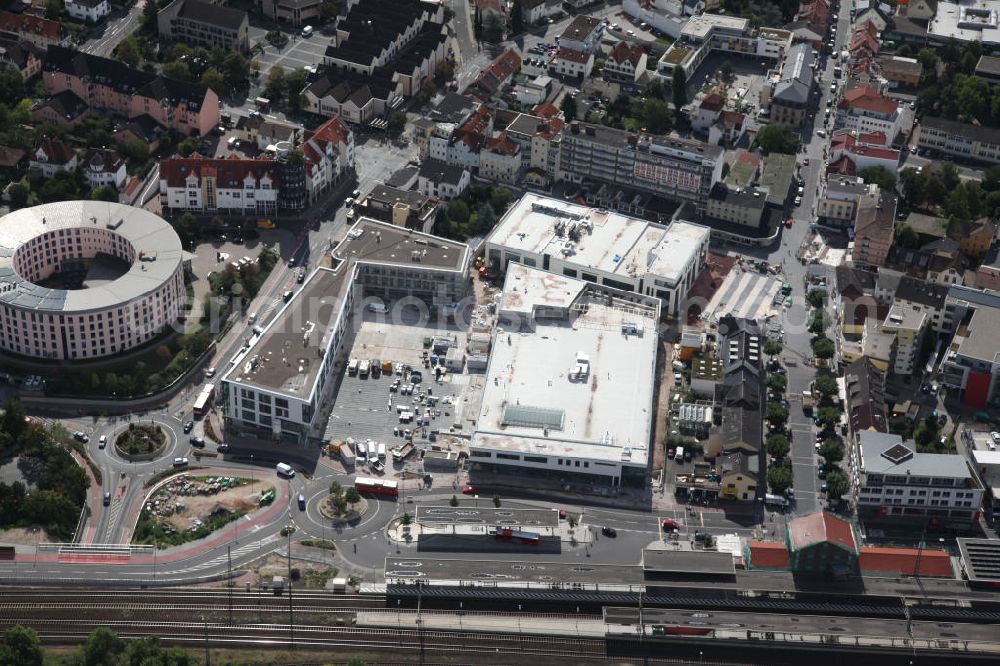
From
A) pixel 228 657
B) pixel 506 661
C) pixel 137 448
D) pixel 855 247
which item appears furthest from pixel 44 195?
pixel 855 247

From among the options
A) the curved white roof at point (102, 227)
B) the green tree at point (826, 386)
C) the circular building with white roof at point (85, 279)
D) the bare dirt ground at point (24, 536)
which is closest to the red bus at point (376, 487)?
the bare dirt ground at point (24, 536)

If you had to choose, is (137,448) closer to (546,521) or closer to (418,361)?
(418,361)

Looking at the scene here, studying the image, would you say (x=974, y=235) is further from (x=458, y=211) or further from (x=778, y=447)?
(x=458, y=211)

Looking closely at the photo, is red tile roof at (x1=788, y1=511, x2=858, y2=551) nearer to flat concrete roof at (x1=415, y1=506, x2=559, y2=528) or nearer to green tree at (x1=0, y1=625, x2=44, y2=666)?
flat concrete roof at (x1=415, y1=506, x2=559, y2=528)

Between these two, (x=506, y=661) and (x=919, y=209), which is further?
(x=919, y=209)

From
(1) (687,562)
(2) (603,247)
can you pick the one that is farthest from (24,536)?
(2) (603,247)

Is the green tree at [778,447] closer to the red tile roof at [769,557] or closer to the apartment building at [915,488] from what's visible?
the apartment building at [915,488]
